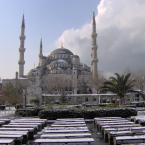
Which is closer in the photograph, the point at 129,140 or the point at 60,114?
the point at 129,140

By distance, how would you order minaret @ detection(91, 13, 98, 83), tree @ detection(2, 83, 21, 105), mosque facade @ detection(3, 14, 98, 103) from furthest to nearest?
1. minaret @ detection(91, 13, 98, 83)
2. mosque facade @ detection(3, 14, 98, 103)
3. tree @ detection(2, 83, 21, 105)

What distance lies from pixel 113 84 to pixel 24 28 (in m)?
46.8

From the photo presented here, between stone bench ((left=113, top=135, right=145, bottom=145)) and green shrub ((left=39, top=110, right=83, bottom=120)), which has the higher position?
green shrub ((left=39, top=110, right=83, bottom=120))

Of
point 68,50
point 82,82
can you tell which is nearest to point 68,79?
point 82,82

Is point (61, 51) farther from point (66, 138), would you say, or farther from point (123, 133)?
point (66, 138)

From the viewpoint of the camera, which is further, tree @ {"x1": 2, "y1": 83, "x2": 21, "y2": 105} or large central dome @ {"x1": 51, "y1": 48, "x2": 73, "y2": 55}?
large central dome @ {"x1": 51, "y1": 48, "x2": 73, "y2": 55}

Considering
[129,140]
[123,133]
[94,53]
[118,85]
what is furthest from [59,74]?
[129,140]

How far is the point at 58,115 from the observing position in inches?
984

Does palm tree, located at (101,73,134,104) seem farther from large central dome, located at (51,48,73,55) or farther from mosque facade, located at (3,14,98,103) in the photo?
large central dome, located at (51,48,73,55)

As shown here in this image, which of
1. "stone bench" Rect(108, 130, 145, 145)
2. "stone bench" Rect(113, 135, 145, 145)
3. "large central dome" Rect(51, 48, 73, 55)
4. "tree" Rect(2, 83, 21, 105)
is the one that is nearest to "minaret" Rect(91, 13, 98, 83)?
"tree" Rect(2, 83, 21, 105)

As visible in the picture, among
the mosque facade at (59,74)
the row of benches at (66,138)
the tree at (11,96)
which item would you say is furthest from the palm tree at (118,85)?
the mosque facade at (59,74)

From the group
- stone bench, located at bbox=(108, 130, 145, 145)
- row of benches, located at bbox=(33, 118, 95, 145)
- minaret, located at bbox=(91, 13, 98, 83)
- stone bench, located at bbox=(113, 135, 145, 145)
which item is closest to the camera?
row of benches, located at bbox=(33, 118, 95, 145)

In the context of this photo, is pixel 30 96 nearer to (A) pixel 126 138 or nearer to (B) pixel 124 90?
(B) pixel 124 90

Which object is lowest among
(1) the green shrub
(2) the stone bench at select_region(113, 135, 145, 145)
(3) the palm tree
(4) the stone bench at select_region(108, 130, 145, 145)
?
(2) the stone bench at select_region(113, 135, 145, 145)
